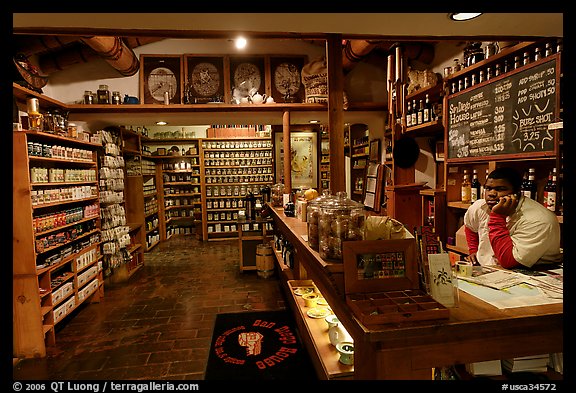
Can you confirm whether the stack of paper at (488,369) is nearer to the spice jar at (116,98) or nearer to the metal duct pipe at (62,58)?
the spice jar at (116,98)

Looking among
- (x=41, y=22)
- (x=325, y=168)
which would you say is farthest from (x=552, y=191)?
(x=325, y=168)

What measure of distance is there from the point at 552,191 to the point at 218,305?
3.71 m

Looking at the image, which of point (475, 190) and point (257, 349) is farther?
point (475, 190)

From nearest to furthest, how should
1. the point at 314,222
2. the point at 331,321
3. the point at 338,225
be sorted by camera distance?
the point at 338,225, the point at 314,222, the point at 331,321

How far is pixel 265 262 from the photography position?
5352mm

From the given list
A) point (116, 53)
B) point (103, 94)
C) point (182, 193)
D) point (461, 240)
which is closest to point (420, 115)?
point (461, 240)

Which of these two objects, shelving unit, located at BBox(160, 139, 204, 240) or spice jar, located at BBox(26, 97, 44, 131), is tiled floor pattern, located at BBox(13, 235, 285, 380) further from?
shelving unit, located at BBox(160, 139, 204, 240)

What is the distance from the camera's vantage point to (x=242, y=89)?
217 inches

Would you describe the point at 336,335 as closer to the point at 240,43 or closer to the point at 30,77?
the point at 30,77

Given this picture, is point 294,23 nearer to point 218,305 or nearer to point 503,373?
point 503,373

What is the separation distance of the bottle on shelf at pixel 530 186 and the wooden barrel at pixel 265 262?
3629 mm

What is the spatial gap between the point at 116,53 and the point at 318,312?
4011 millimetres

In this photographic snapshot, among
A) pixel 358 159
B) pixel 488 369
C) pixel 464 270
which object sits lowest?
pixel 488 369

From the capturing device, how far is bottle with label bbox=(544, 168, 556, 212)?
2410 mm
